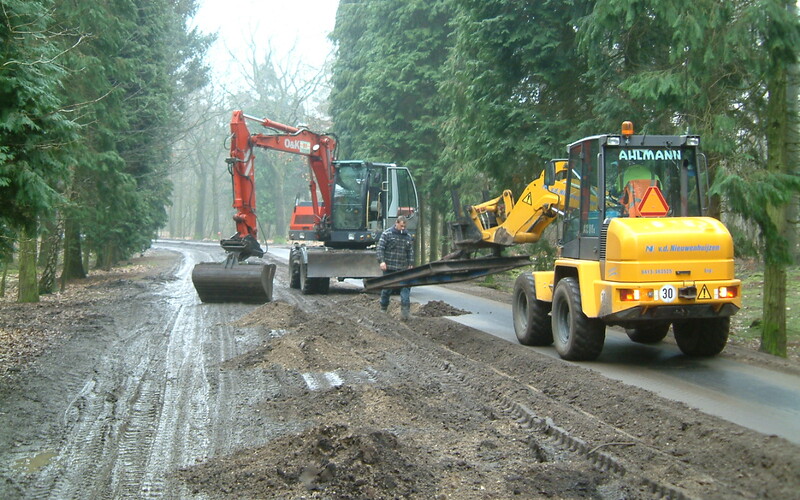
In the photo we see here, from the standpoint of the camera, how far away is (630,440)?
637cm

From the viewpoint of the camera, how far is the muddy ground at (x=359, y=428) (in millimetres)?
5461

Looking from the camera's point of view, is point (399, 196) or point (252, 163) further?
point (399, 196)

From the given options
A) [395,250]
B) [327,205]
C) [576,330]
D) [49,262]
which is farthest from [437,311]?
[49,262]

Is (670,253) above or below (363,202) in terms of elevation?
below

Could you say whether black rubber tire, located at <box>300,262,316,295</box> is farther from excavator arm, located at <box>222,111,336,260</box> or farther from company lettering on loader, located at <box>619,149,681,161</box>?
company lettering on loader, located at <box>619,149,681,161</box>

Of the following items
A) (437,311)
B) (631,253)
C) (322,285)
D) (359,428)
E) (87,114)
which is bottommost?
(359,428)

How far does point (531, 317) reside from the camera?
1110 cm

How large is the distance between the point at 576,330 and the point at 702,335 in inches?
69.1

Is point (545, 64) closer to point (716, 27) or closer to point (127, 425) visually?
point (716, 27)

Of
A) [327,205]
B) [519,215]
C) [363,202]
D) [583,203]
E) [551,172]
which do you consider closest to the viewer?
[583,203]

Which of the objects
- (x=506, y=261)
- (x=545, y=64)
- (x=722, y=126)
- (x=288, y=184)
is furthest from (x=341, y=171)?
(x=288, y=184)

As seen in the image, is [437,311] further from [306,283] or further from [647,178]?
[647,178]

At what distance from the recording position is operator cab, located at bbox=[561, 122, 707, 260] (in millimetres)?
9312

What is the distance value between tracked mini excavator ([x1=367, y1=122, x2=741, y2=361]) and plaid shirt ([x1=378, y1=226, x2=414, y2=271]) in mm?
3418
